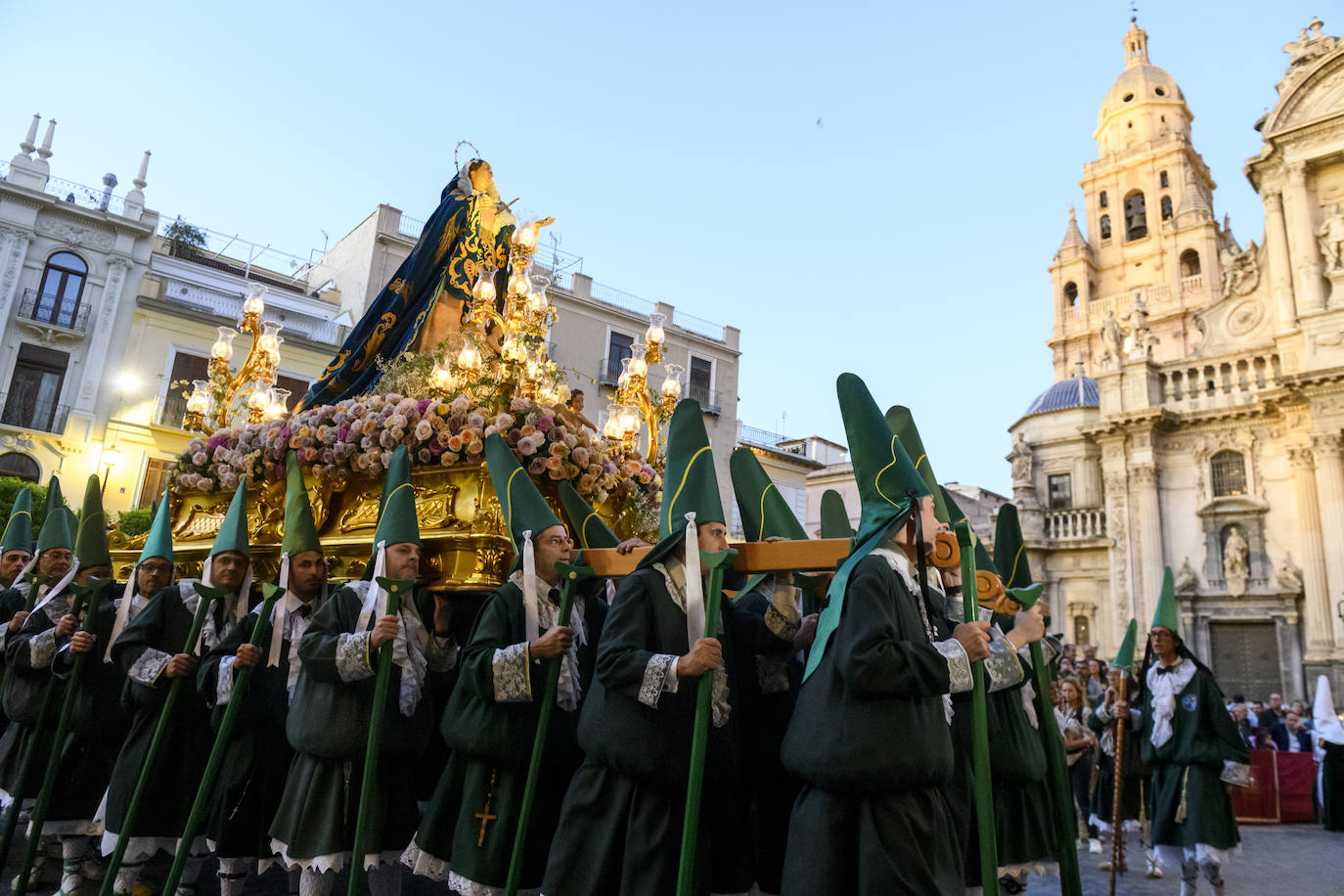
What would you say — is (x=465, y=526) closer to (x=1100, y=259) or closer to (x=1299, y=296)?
(x=1299, y=296)

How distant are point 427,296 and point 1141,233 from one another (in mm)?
38192

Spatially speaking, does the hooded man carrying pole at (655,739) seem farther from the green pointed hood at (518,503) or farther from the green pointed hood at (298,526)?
the green pointed hood at (298,526)

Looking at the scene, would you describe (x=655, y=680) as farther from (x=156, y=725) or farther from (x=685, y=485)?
(x=156, y=725)

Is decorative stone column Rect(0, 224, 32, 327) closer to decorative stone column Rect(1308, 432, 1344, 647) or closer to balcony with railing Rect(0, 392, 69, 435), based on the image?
balcony with railing Rect(0, 392, 69, 435)

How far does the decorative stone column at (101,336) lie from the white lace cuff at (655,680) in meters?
20.4

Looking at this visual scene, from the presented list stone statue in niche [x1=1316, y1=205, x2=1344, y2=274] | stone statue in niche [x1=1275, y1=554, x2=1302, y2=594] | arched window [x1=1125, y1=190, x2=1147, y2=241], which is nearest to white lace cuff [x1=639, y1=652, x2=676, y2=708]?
stone statue in niche [x1=1275, y1=554, x2=1302, y2=594]

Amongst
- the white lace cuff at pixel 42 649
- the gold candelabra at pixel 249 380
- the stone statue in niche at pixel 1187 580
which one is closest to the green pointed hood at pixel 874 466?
the white lace cuff at pixel 42 649

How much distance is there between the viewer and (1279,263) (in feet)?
67.4

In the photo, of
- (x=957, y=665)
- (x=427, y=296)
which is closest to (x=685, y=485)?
(x=957, y=665)

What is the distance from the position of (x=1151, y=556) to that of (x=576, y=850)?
21127 mm

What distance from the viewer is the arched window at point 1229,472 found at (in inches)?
802

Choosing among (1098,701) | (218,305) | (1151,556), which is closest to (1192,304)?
(1151,556)

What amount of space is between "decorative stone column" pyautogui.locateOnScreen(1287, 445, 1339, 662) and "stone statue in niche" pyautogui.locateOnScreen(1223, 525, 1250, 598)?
3.57 feet

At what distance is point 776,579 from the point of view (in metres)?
3.91
